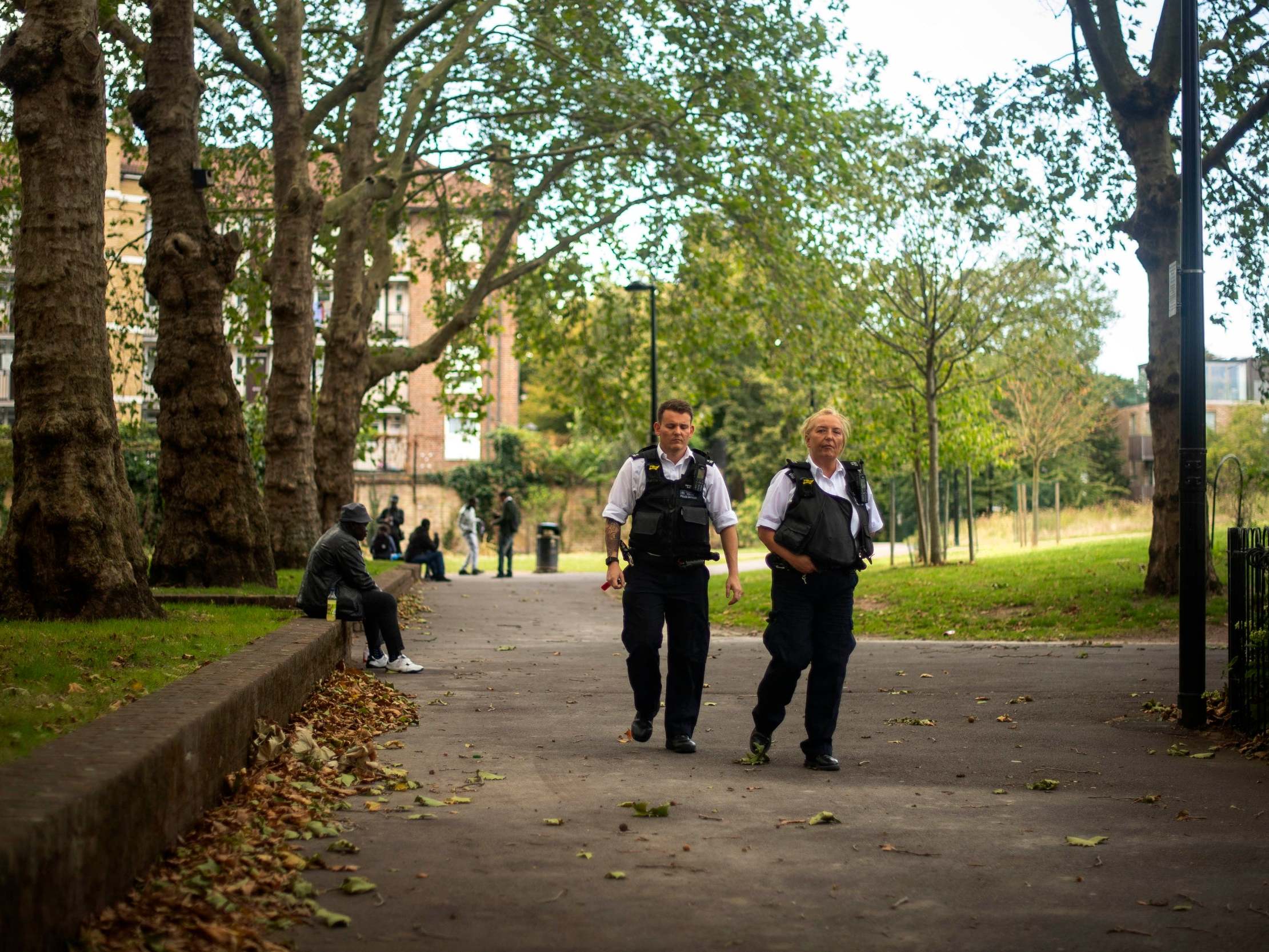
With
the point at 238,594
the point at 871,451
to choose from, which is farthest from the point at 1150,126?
the point at 871,451

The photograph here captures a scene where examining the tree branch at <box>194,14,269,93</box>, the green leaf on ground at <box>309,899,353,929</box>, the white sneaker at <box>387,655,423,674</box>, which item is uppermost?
the tree branch at <box>194,14,269,93</box>

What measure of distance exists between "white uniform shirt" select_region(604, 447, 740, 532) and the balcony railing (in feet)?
255

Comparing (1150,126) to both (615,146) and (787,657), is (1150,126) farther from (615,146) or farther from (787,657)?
(787,657)

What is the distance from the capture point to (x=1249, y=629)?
857 centimetres

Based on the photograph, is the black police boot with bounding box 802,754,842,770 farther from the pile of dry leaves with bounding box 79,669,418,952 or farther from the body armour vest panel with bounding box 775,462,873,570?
the pile of dry leaves with bounding box 79,669,418,952

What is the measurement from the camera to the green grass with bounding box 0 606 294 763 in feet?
18.8

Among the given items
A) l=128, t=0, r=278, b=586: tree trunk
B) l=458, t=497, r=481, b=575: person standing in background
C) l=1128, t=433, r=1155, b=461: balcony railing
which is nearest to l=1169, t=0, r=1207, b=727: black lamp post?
l=128, t=0, r=278, b=586: tree trunk

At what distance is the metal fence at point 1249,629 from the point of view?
27.3ft

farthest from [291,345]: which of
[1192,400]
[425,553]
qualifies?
[1192,400]

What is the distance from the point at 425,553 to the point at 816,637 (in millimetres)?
23713

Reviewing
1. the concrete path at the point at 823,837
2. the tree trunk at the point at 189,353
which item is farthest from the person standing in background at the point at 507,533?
the concrete path at the point at 823,837

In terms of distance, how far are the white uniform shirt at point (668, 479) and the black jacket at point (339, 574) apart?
4.25 meters

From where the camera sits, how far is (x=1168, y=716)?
953 centimetres

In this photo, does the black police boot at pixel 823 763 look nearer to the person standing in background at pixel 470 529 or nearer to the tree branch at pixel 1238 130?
the tree branch at pixel 1238 130
